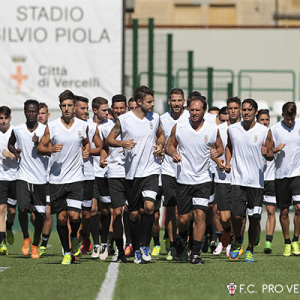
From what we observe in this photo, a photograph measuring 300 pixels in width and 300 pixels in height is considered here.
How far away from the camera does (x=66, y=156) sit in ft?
44.0

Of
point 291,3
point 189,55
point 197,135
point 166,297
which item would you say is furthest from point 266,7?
point 166,297

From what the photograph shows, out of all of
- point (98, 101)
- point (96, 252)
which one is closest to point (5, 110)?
point (98, 101)

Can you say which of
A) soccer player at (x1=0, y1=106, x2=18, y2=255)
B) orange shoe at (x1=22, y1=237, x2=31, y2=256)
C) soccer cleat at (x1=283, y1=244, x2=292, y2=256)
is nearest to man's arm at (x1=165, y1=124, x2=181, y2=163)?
orange shoe at (x1=22, y1=237, x2=31, y2=256)

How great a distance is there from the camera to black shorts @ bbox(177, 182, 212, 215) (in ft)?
44.0

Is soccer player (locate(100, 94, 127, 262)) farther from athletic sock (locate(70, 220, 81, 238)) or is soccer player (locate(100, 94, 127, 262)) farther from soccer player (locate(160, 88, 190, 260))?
soccer player (locate(160, 88, 190, 260))

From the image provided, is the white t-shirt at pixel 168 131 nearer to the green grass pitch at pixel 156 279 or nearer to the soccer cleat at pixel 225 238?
the green grass pitch at pixel 156 279

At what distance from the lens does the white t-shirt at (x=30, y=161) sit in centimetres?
1520

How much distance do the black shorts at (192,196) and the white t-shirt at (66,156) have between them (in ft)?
4.71

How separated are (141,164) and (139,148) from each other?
224 millimetres

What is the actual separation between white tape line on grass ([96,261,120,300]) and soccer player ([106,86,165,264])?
0.58 m

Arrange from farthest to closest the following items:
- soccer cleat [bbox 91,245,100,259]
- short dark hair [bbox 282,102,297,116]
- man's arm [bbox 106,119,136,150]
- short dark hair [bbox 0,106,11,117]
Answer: short dark hair [bbox 0,106,11,117] → short dark hair [bbox 282,102,297,116] → soccer cleat [bbox 91,245,100,259] → man's arm [bbox 106,119,136,150]

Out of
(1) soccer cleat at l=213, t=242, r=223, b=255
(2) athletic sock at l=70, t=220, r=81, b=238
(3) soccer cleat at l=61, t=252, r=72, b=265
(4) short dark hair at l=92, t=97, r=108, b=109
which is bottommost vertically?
(1) soccer cleat at l=213, t=242, r=223, b=255

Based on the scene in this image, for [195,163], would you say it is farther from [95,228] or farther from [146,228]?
[95,228]

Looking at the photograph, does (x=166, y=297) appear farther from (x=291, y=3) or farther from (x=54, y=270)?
(x=291, y=3)
